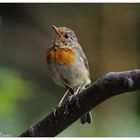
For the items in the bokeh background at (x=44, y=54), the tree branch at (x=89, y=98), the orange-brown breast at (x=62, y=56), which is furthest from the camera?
the bokeh background at (x=44, y=54)

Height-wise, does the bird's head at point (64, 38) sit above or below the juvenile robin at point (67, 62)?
above

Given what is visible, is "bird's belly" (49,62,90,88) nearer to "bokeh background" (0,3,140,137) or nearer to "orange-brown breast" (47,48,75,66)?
"orange-brown breast" (47,48,75,66)

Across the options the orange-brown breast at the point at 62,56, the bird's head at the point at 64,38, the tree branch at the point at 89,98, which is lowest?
the tree branch at the point at 89,98

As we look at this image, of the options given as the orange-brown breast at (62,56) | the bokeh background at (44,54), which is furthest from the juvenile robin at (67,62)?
the bokeh background at (44,54)

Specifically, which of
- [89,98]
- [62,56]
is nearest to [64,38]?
[62,56]

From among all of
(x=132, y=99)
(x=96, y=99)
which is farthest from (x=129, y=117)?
(x=96, y=99)

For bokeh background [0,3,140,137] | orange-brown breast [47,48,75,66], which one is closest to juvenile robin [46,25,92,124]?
orange-brown breast [47,48,75,66]

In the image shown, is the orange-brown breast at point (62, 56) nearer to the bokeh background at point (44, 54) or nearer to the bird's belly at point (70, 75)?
the bird's belly at point (70, 75)
